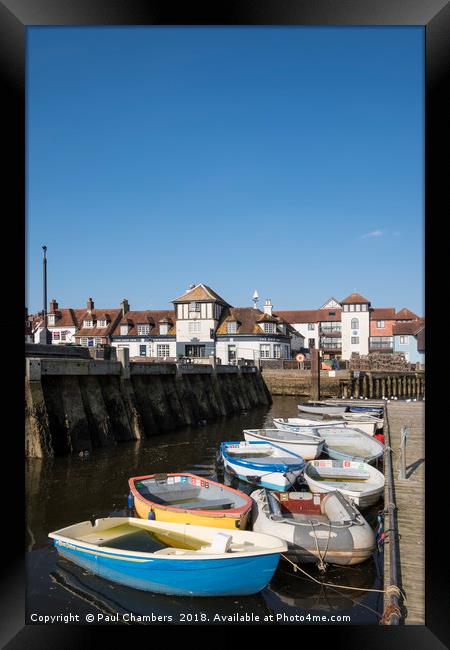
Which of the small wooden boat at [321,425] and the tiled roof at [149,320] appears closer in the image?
the small wooden boat at [321,425]

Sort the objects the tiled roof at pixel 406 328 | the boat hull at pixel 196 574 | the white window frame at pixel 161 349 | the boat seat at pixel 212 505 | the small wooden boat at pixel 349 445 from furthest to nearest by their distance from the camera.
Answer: the tiled roof at pixel 406 328, the white window frame at pixel 161 349, the small wooden boat at pixel 349 445, the boat seat at pixel 212 505, the boat hull at pixel 196 574

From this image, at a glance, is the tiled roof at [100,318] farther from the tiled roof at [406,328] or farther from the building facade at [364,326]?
the tiled roof at [406,328]

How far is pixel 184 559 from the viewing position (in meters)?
7.84

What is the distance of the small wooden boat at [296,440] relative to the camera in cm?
1919

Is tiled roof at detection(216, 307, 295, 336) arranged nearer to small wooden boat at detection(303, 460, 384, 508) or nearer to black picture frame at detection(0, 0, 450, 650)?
small wooden boat at detection(303, 460, 384, 508)

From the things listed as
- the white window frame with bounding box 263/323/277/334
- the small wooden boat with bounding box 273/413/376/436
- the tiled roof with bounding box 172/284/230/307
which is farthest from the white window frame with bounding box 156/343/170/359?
the small wooden boat with bounding box 273/413/376/436

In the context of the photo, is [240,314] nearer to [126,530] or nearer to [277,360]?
[277,360]

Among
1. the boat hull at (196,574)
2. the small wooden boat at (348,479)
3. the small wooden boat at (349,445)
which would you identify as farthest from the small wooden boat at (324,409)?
the boat hull at (196,574)

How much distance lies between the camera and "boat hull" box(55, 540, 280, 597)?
7.90 m

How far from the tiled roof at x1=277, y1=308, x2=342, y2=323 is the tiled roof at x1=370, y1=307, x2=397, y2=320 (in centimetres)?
587

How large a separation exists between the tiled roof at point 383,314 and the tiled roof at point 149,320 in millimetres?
30997

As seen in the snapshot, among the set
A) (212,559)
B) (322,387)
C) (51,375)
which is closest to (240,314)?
(322,387)

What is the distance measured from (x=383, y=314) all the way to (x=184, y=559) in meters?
69.1
